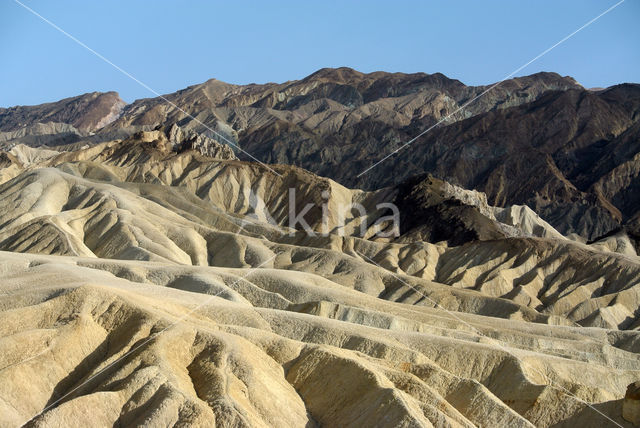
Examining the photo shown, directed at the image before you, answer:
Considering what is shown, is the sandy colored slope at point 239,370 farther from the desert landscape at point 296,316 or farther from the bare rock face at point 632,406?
the bare rock face at point 632,406

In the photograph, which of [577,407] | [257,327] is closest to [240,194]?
[257,327]

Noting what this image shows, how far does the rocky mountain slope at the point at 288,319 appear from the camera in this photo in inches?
1693

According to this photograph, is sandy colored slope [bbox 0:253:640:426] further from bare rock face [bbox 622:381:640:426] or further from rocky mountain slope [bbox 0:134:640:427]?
bare rock face [bbox 622:381:640:426]

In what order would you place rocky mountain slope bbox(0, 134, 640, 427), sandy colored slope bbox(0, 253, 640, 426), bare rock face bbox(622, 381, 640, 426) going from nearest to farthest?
sandy colored slope bbox(0, 253, 640, 426), rocky mountain slope bbox(0, 134, 640, 427), bare rock face bbox(622, 381, 640, 426)

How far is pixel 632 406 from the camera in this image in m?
48.7

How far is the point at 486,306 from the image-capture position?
106 m

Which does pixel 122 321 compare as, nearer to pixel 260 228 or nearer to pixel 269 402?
pixel 269 402

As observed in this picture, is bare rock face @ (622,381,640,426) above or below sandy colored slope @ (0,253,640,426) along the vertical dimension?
below

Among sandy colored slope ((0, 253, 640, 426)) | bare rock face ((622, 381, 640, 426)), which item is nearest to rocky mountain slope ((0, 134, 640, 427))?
Answer: sandy colored slope ((0, 253, 640, 426))

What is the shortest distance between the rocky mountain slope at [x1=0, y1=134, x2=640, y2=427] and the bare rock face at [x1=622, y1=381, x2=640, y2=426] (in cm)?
29

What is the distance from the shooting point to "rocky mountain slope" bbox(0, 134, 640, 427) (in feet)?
141

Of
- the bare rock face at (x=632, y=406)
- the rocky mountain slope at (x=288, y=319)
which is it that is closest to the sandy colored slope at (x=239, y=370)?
the rocky mountain slope at (x=288, y=319)

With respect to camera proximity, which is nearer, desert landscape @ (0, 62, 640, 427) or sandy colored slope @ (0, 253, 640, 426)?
sandy colored slope @ (0, 253, 640, 426)

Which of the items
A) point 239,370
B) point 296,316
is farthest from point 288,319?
point 239,370
